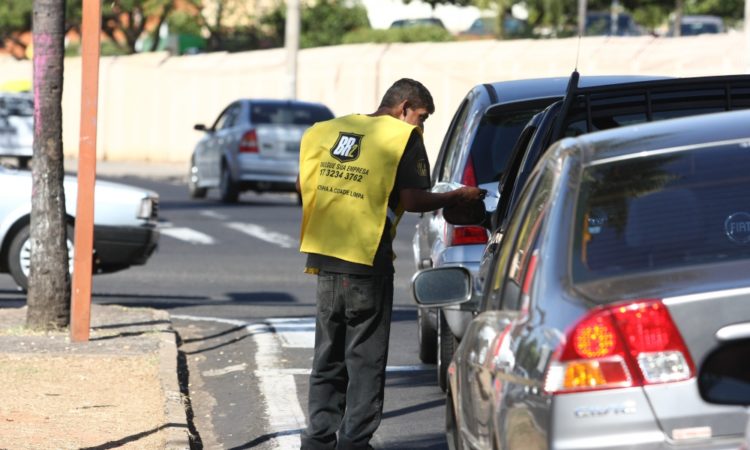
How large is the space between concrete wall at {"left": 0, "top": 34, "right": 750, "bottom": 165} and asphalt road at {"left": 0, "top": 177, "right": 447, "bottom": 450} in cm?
717

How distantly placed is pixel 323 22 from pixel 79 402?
5483 centimetres

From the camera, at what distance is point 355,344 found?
277 inches

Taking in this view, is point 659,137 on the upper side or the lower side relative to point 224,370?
upper

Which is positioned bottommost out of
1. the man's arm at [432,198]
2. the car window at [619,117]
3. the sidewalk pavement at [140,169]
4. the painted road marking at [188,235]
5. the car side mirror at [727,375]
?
the sidewalk pavement at [140,169]

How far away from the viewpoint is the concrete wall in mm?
28969

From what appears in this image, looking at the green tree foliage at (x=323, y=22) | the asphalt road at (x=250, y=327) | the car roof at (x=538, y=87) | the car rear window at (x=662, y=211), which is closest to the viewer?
the car rear window at (x=662, y=211)

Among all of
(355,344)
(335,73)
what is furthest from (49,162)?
(335,73)

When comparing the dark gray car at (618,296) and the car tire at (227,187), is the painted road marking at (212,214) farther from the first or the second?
the dark gray car at (618,296)

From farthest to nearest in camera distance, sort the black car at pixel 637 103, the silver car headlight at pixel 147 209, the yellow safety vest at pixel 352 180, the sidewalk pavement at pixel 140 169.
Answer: the sidewalk pavement at pixel 140 169, the silver car headlight at pixel 147 209, the yellow safety vest at pixel 352 180, the black car at pixel 637 103

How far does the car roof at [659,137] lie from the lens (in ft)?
14.8

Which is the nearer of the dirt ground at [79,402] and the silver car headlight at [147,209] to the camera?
the dirt ground at [79,402]

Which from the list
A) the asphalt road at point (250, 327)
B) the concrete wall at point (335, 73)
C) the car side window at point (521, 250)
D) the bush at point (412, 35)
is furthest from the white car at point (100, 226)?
the bush at point (412, 35)

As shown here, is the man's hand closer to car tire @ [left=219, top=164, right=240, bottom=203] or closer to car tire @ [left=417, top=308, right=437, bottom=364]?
car tire @ [left=417, top=308, right=437, bottom=364]

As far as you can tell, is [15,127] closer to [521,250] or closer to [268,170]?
[268,170]
